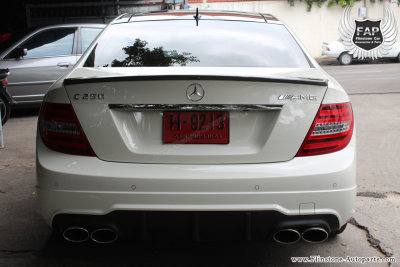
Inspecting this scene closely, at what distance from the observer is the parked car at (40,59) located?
8438 millimetres

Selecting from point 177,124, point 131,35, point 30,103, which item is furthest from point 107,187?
point 30,103

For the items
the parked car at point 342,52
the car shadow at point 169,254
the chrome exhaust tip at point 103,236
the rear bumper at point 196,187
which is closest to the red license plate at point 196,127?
the rear bumper at point 196,187

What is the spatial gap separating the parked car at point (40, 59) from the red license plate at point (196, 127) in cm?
641

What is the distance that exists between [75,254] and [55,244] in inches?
9.0

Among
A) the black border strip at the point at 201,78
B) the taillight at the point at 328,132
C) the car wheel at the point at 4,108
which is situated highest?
the black border strip at the point at 201,78

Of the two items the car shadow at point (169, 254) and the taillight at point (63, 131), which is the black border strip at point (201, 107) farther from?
the car shadow at point (169, 254)

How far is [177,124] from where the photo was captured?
101 inches

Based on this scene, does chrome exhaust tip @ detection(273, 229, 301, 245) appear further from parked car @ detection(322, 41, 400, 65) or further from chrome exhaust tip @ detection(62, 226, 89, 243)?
parked car @ detection(322, 41, 400, 65)

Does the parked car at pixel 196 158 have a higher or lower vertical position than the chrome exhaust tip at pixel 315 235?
higher

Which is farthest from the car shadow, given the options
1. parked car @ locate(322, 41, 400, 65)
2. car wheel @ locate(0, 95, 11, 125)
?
parked car @ locate(322, 41, 400, 65)

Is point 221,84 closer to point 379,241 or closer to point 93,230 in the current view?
point 93,230

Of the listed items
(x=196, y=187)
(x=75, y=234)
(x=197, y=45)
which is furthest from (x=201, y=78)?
(x=75, y=234)

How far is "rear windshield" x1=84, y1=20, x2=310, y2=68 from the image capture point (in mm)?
2977

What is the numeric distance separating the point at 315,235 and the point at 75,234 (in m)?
1.33
